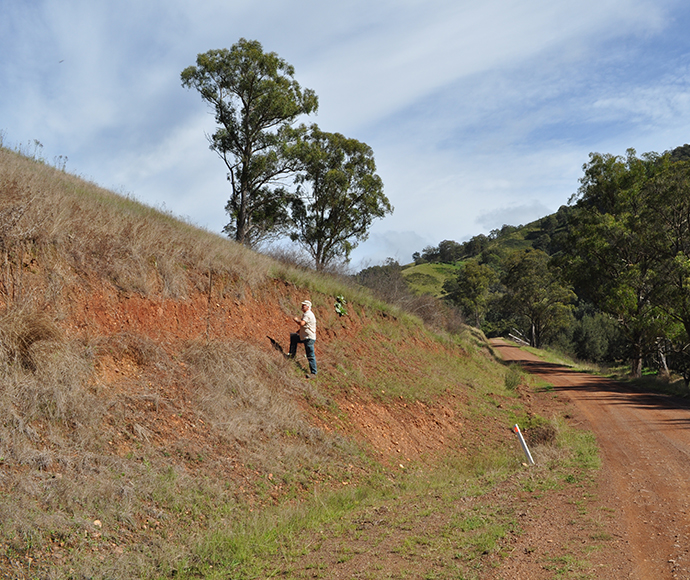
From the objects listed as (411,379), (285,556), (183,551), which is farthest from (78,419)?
(411,379)

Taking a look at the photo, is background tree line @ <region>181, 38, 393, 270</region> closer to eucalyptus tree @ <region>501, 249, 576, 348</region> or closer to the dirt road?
the dirt road

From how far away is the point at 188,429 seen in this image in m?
7.49

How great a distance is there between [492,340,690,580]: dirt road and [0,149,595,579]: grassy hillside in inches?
35.0

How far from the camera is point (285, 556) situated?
5453mm

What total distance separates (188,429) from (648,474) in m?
7.70

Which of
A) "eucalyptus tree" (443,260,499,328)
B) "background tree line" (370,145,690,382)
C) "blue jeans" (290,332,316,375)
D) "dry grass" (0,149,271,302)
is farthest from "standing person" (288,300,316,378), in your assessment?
"eucalyptus tree" (443,260,499,328)

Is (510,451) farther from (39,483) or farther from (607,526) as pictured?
(39,483)

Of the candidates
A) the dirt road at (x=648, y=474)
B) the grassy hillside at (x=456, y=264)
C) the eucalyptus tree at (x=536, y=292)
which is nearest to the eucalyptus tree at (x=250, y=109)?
the dirt road at (x=648, y=474)

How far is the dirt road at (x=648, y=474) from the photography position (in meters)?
5.09

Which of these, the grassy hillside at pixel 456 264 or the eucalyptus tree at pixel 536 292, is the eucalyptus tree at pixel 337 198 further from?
the grassy hillside at pixel 456 264

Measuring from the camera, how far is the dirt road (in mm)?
5090

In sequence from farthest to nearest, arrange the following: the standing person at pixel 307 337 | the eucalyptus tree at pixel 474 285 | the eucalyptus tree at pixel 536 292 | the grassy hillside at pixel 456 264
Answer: the grassy hillside at pixel 456 264 → the eucalyptus tree at pixel 474 285 → the eucalyptus tree at pixel 536 292 → the standing person at pixel 307 337

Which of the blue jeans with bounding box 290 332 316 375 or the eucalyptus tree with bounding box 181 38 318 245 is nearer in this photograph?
the blue jeans with bounding box 290 332 316 375

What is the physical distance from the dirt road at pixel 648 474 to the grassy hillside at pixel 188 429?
0.89m
